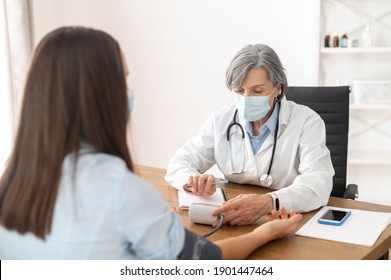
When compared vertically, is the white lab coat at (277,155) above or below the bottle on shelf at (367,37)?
below

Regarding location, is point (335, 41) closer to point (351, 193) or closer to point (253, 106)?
point (351, 193)

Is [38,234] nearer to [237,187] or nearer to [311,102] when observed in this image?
[237,187]

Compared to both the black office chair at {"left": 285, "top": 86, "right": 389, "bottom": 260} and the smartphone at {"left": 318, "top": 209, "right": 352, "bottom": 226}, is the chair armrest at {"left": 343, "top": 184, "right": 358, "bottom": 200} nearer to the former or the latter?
the black office chair at {"left": 285, "top": 86, "right": 389, "bottom": 260}

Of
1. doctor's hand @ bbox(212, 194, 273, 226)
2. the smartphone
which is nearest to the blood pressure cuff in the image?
doctor's hand @ bbox(212, 194, 273, 226)

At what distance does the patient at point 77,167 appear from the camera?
1.08 metres

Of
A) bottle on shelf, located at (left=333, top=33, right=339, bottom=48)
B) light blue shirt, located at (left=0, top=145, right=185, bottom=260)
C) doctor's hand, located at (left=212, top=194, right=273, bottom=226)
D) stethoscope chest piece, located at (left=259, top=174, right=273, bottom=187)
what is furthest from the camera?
bottle on shelf, located at (left=333, top=33, right=339, bottom=48)

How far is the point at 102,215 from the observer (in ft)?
3.53

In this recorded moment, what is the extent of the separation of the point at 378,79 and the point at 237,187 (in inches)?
63.2

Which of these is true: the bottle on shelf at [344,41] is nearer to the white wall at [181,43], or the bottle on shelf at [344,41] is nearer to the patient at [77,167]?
the white wall at [181,43]

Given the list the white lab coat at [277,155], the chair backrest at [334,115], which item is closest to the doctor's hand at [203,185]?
the white lab coat at [277,155]

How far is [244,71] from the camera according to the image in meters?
2.06

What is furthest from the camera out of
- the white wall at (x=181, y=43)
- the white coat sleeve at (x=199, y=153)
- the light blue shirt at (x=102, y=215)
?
the white wall at (x=181, y=43)

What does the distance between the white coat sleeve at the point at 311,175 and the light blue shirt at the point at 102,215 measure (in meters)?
0.77

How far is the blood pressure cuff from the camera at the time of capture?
3.89ft
